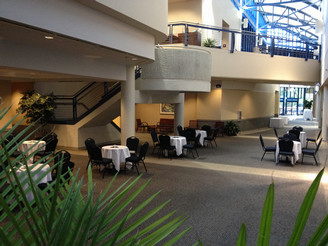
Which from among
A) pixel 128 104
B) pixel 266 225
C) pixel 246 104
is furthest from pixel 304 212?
pixel 246 104

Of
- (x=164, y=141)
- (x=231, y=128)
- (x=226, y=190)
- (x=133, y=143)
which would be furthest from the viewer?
(x=231, y=128)

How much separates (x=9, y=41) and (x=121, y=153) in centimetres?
410

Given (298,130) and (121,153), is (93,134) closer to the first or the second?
(121,153)

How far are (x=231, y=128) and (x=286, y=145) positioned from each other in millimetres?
8298

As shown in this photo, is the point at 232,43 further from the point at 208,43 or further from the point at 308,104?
the point at 308,104

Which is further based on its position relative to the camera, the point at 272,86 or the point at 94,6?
the point at 272,86

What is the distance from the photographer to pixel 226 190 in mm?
7168

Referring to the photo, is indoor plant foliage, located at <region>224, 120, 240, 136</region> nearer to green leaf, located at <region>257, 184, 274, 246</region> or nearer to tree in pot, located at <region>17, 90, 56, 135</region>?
tree in pot, located at <region>17, 90, 56, 135</region>

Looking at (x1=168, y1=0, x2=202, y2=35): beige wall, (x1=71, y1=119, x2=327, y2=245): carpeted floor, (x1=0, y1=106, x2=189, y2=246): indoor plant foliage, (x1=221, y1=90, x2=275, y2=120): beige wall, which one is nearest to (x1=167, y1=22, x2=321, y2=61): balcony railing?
(x1=168, y1=0, x2=202, y2=35): beige wall

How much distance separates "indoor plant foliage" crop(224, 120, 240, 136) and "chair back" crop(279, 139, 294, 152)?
8167 mm

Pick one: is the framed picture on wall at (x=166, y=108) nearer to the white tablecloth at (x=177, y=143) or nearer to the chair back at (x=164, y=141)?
the white tablecloth at (x=177, y=143)

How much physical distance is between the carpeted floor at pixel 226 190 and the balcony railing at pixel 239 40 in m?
5.71

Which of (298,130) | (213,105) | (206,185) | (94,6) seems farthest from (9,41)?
(213,105)

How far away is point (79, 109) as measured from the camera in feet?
45.7
